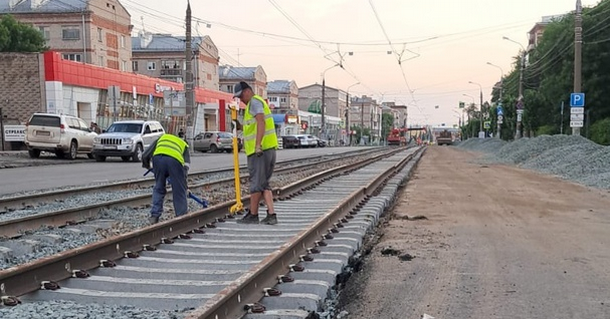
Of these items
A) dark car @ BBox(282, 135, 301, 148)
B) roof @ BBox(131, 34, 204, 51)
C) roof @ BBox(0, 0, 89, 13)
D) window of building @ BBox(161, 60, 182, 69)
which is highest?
roof @ BBox(0, 0, 89, 13)

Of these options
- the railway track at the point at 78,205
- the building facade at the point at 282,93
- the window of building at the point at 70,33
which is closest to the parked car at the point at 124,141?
the railway track at the point at 78,205

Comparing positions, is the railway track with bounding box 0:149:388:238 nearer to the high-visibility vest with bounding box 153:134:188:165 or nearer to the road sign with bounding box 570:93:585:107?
the high-visibility vest with bounding box 153:134:188:165

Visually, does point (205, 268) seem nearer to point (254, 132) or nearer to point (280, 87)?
point (254, 132)

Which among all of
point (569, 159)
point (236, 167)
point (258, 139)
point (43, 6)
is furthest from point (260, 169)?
point (43, 6)

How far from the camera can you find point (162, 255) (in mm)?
5961

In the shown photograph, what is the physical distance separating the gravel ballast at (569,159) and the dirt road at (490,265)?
258 inches

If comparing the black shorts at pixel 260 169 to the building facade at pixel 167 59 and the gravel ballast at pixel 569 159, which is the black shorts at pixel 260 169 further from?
the building facade at pixel 167 59

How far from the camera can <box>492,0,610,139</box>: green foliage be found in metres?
48.4

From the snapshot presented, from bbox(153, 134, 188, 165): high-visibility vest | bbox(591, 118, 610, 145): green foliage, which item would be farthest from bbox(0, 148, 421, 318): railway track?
bbox(591, 118, 610, 145): green foliage

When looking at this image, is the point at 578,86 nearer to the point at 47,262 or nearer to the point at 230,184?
the point at 230,184

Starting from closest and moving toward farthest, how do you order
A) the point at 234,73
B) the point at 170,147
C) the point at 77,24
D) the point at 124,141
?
1. the point at 170,147
2. the point at 124,141
3. the point at 77,24
4. the point at 234,73

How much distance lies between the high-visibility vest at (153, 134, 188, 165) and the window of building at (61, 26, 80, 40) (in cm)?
5784

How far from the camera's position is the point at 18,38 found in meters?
52.7

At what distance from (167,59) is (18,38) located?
2729 cm
